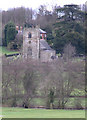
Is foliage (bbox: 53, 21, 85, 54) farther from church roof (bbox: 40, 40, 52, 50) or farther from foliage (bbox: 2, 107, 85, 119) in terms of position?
foliage (bbox: 2, 107, 85, 119)

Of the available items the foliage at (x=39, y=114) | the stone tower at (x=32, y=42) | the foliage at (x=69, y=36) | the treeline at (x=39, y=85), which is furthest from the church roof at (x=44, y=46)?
the foliage at (x=39, y=114)

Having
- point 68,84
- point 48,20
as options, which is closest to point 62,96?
point 68,84

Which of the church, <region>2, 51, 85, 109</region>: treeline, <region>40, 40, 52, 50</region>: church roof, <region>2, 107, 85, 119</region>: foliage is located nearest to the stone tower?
the church

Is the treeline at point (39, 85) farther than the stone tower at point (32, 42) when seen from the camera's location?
No

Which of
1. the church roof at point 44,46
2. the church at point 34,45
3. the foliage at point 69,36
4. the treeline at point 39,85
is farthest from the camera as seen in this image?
the church roof at point 44,46

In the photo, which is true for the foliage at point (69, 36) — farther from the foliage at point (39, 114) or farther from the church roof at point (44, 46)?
the foliage at point (39, 114)

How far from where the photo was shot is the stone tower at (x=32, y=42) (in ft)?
115

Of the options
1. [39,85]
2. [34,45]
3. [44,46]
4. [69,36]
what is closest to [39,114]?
[39,85]

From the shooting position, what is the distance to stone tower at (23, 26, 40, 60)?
115 feet

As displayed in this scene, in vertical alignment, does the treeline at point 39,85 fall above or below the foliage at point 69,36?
below

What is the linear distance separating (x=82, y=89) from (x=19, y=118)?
7.96 meters

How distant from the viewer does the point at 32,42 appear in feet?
117

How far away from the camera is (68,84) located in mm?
17547

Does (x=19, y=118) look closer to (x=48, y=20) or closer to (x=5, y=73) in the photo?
(x=5, y=73)
